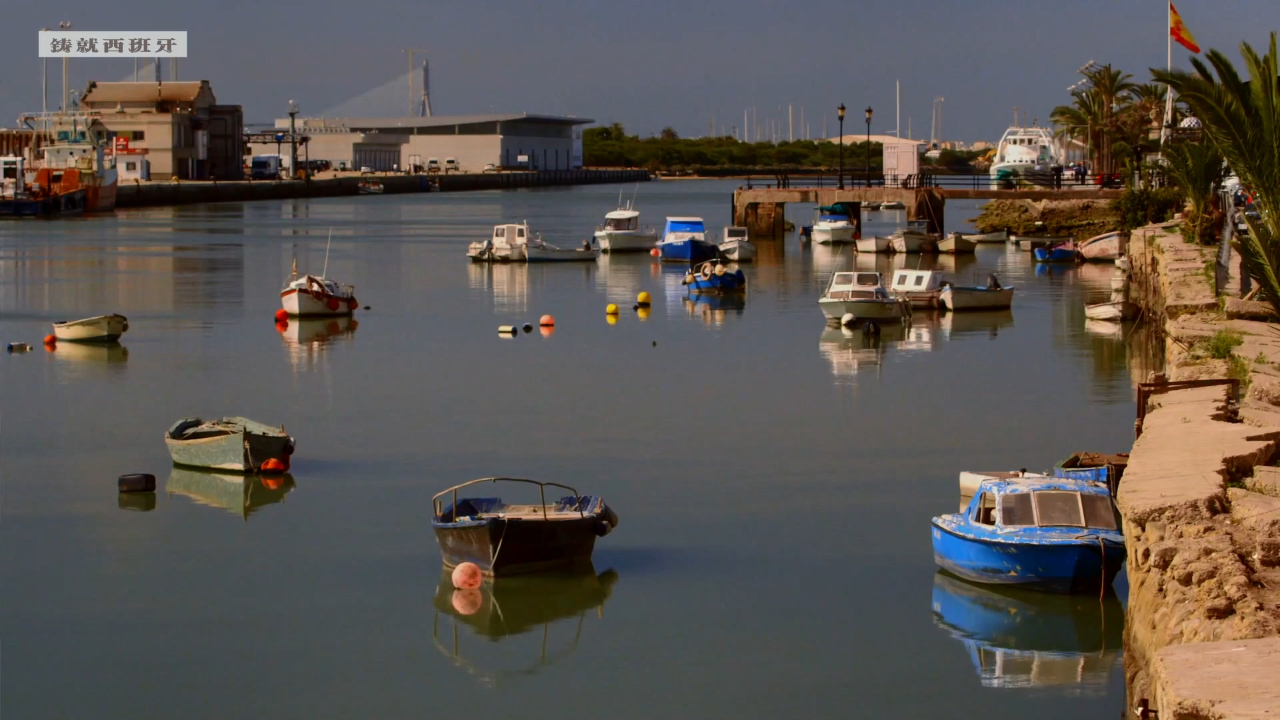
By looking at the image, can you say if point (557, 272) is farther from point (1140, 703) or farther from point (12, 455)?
point (1140, 703)

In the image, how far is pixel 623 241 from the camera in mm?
69500

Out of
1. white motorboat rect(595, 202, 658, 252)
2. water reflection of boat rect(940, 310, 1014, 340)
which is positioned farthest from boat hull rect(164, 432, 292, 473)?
white motorboat rect(595, 202, 658, 252)

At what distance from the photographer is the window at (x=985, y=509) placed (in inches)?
631

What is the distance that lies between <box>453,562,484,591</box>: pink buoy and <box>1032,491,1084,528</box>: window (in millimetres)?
5861

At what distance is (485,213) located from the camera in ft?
387

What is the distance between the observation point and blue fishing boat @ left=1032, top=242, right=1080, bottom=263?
60.3 meters

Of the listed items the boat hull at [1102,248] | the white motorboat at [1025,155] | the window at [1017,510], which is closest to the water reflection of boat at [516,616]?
the window at [1017,510]

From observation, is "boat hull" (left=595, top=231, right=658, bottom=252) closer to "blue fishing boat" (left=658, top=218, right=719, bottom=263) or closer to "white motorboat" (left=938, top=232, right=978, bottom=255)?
"blue fishing boat" (left=658, top=218, right=719, bottom=263)

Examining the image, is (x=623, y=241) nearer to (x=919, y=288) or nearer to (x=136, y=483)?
(x=919, y=288)

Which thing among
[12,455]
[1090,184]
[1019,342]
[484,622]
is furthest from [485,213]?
[484,622]

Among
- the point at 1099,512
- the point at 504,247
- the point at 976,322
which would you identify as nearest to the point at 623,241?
the point at 504,247

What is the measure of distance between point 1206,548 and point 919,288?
33490 millimetres

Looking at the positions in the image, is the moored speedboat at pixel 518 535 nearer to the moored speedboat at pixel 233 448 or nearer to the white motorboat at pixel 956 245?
the moored speedboat at pixel 233 448

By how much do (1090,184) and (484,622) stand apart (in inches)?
2574
